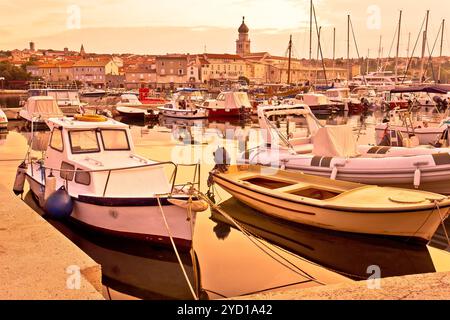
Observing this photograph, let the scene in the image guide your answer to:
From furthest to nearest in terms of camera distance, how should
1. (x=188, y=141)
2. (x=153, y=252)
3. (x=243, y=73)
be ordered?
1. (x=243, y=73)
2. (x=188, y=141)
3. (x=153, y=252)

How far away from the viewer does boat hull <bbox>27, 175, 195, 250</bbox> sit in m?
8.66

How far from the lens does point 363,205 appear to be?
29.7 feet

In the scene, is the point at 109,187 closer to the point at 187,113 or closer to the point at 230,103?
the point at 187,113

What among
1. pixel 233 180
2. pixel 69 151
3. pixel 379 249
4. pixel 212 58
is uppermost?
pixel 212 58

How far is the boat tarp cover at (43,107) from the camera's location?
34375mm

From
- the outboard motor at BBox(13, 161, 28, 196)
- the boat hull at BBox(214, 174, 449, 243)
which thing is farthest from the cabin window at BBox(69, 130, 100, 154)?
the boat hull at BBox(214, 174, 449, 243)

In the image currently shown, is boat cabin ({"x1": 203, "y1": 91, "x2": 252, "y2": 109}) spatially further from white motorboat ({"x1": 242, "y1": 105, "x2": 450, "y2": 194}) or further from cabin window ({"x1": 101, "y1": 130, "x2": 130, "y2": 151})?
cabin window ({"x1": 101, "y1": 130, "x2": 130, "y2": 151})

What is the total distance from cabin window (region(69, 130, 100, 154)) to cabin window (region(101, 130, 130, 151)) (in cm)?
21

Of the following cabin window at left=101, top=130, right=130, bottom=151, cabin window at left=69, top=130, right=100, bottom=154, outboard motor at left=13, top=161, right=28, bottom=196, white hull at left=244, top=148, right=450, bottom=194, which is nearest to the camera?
cabin window at left=69, top=130, right=100, bottom=154

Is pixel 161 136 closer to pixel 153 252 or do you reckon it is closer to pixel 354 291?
pixel 153 252

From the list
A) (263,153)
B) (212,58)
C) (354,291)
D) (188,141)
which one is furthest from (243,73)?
(354,291)

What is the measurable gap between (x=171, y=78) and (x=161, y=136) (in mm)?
93847

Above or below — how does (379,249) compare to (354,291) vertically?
below

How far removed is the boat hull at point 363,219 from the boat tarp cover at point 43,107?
2768cm
